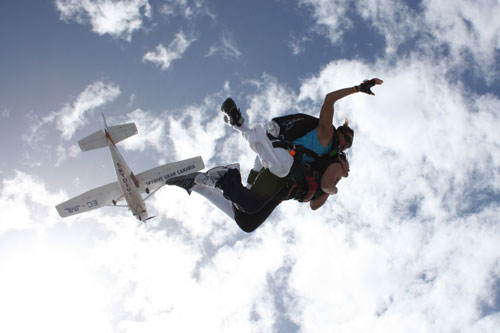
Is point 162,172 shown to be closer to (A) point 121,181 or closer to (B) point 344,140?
(A) point 121,181

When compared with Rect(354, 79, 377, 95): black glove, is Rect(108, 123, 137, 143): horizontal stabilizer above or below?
above

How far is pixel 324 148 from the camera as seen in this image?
17.1ft

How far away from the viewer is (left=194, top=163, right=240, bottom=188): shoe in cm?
559

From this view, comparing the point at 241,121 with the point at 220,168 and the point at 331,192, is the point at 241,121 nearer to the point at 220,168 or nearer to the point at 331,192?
the point at 220,168

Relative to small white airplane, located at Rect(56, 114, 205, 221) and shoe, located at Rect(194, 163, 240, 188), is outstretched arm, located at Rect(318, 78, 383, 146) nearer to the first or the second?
shoe, located at Rect(194, 163, 240, 188)

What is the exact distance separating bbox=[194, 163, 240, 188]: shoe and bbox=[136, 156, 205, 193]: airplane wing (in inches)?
800

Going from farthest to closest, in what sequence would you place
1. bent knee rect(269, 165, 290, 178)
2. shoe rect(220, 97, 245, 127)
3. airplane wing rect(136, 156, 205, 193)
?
airplane wing rect(136, 156, 205, 193) → bent knee rect(269, 165, 290, 178) → shoe rect(220, 97, 245, 127)

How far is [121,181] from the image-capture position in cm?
2131

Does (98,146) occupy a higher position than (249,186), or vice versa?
(98,146)

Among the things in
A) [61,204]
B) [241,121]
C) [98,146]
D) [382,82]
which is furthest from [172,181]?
[61,204]

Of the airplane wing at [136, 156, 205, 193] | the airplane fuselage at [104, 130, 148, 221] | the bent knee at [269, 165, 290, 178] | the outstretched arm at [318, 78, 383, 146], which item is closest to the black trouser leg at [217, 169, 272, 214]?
the bent knee at [269, 165, 290, 178]

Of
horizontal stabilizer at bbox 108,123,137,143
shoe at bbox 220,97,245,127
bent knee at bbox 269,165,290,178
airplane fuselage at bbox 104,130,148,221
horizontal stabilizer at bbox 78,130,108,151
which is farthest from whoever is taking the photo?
horizontal stabilizer at bbox 108,123,137,143

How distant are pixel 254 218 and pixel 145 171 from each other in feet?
71.0

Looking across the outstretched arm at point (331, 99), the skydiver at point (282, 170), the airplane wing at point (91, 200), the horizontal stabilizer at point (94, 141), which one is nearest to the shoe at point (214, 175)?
the skydiver at point (282, 170)
